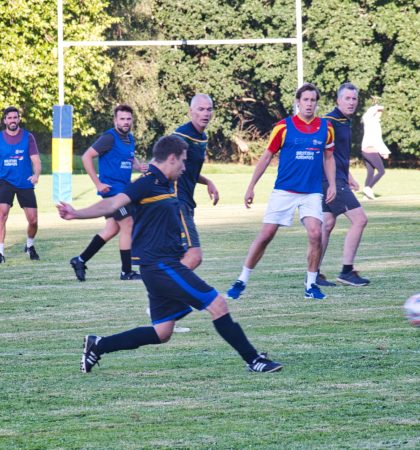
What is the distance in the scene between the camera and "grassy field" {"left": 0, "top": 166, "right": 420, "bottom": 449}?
5.99 metres

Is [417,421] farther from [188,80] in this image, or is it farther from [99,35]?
[188,80]

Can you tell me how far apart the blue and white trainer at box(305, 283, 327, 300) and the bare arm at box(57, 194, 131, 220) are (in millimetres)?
4284

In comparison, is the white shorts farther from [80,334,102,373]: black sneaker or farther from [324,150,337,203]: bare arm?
[80,334,102,373]: black sneaker

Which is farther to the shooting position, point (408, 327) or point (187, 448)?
point (408, 327)

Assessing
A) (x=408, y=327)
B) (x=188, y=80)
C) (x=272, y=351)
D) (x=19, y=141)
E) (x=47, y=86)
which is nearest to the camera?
(x=272, y=351)

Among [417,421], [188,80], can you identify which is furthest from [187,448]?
[188,80]

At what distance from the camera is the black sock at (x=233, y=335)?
7.50m

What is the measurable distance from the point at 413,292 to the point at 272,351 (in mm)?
3448

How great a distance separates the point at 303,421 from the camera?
6191 millimetres

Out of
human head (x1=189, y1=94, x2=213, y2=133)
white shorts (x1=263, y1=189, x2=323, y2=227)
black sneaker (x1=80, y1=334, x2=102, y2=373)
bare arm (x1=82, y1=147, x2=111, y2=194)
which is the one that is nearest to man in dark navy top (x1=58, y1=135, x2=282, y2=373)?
black sneaker (x1=80, y1=334, x2=102, y2=373)

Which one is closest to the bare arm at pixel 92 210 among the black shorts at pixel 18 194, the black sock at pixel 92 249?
the black sock at pixel 92 249

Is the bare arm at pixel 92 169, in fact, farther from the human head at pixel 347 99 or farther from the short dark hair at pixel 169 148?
the short dark hair at pixel 169 148

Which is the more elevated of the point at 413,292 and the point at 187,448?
the point at 187,448

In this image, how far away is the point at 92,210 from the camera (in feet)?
23.8
